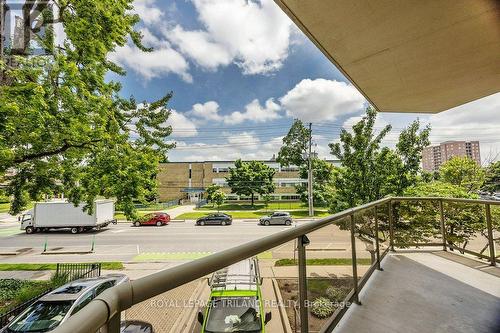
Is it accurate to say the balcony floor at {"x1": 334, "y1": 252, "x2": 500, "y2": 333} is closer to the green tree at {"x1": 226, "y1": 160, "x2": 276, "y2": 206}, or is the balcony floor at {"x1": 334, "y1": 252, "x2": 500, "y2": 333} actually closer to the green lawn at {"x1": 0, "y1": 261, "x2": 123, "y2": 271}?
the green lawn at {"x1": 0, "y1": 261, "x2": 123, "y2": 271}

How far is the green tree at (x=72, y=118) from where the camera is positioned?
6.43 m

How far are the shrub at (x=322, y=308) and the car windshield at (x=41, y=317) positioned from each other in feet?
20.8

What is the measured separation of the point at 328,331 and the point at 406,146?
9096 millimetres

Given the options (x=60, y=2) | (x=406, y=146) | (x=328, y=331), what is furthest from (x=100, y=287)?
(x=406, y=146)

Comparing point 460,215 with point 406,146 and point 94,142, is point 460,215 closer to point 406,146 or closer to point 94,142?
point 406,146

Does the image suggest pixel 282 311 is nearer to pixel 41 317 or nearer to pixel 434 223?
pixel 434 223

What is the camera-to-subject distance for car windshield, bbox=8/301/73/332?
18.8 feet

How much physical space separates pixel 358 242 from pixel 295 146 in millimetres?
34819

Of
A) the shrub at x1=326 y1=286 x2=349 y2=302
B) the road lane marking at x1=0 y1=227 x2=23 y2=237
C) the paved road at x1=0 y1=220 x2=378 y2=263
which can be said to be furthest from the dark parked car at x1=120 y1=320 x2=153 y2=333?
the road lane marking at x1=0 y1=227 x2=23 y2=237

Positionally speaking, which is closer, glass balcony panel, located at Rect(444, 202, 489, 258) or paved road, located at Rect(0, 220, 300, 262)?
glass balcony panel, located at Rect(444, 202, 489, 258)

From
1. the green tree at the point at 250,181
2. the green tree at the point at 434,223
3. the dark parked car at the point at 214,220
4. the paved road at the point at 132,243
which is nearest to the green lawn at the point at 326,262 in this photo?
the green tree at the point at 434,223

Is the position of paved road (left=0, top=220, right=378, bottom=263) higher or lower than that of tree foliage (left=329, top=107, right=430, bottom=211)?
lower

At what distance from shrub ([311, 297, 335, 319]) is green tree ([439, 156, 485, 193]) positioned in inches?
628

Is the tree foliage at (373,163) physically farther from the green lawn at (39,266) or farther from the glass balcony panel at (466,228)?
the green lawn at (39,266)
